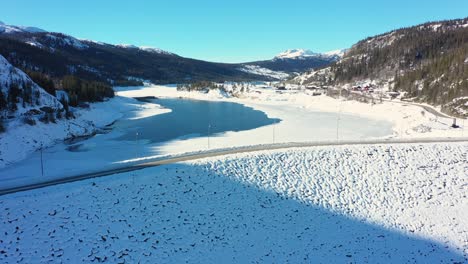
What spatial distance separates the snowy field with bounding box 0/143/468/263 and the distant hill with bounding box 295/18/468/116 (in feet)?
153

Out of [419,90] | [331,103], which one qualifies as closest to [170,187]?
[331,103]

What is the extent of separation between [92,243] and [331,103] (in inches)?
3671

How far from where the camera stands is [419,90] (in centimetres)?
9469

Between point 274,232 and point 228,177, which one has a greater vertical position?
point 228,177

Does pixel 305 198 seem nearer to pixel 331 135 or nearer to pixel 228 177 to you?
pixel 228 177

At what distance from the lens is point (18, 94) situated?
46156 millimetres

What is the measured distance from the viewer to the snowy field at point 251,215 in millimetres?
18359

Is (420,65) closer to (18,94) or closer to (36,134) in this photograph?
(36,134)

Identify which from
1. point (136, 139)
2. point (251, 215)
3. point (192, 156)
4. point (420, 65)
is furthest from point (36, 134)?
point (420, 65)

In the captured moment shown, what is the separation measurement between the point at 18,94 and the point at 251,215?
137ft

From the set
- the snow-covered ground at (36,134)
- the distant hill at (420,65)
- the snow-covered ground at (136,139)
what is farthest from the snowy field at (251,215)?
the distant hill at (420,65)

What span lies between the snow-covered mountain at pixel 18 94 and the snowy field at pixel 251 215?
29.0 meters

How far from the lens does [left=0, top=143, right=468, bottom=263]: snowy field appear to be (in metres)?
18.4

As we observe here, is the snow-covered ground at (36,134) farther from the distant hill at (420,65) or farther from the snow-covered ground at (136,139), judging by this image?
the distant hill at (420,65)
